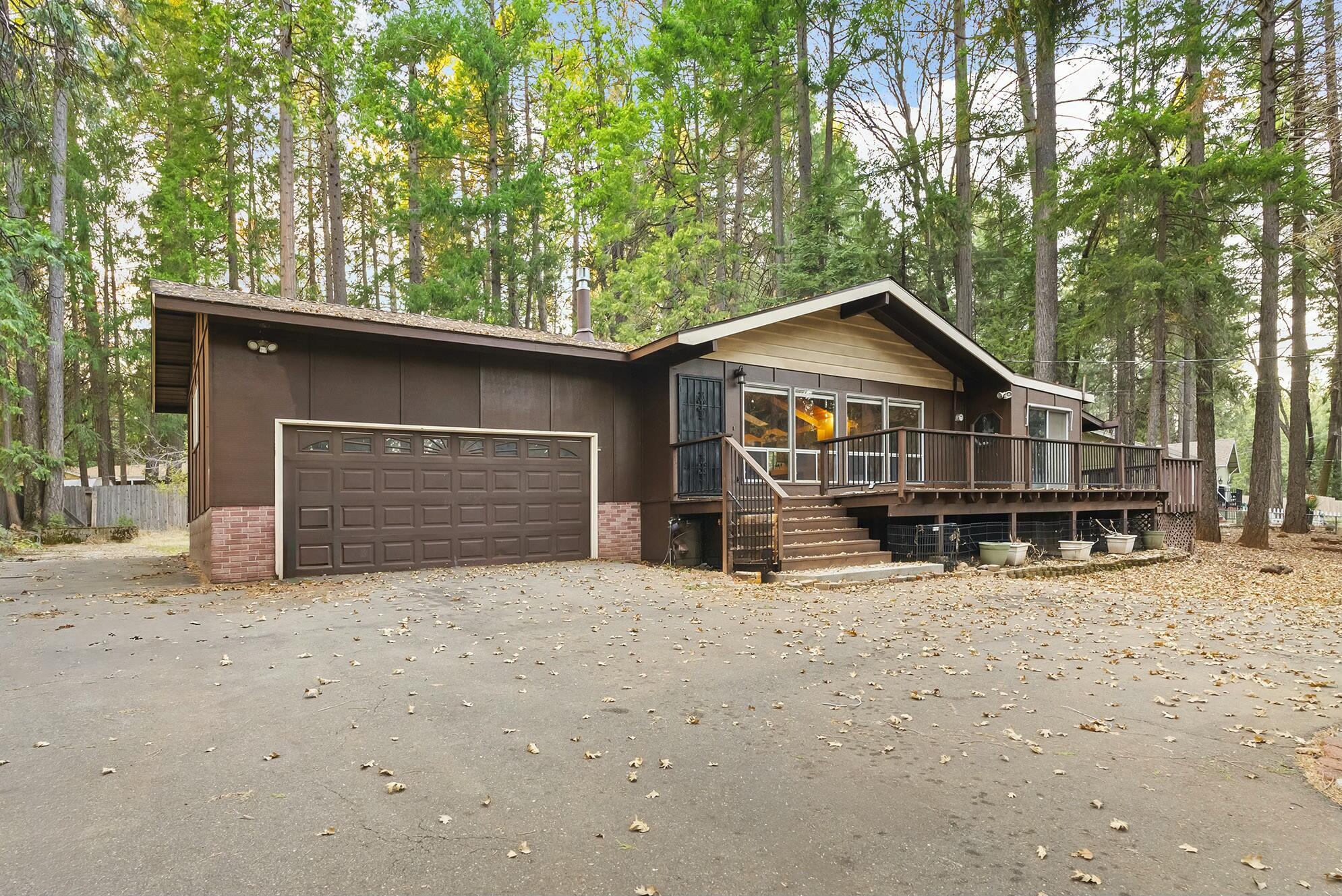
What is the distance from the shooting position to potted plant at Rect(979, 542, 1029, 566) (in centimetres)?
1060

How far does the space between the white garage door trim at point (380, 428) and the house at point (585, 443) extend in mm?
25

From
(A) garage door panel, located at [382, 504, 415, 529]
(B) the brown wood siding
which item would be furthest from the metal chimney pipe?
(A) garage door panel, located at [382, 504, 415, 529]

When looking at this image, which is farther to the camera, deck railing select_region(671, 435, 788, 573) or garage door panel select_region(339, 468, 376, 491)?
garage door panel select_region(339, 468, 376, 491)

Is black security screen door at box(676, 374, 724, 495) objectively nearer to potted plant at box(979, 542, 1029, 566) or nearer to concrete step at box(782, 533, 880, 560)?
concrete step at box(782, 533, 880, 560)

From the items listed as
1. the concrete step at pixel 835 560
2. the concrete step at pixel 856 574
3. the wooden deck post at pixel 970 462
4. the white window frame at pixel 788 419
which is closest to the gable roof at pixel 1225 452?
the wooden deck post at pixel 970 462

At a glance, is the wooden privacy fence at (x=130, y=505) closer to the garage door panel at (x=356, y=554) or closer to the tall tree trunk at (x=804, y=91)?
the garage door panel at (x=356, y=554)

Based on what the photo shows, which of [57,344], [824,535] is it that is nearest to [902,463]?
[824,535]

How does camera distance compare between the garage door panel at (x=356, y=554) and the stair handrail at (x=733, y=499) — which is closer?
the stair handrail at (x=733, y=499)

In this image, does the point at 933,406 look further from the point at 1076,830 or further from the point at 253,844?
the point at 253,844

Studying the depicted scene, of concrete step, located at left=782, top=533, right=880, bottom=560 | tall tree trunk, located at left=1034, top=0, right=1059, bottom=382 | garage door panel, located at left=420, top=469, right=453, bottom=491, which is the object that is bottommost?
concrete step, located at left=782, top=533, right=880, bottom=560

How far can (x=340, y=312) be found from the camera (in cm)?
906

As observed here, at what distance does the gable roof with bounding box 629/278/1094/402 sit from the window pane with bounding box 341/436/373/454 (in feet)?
13.7

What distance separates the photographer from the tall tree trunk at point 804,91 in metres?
19.8

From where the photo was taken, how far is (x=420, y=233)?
2178 centimetres
